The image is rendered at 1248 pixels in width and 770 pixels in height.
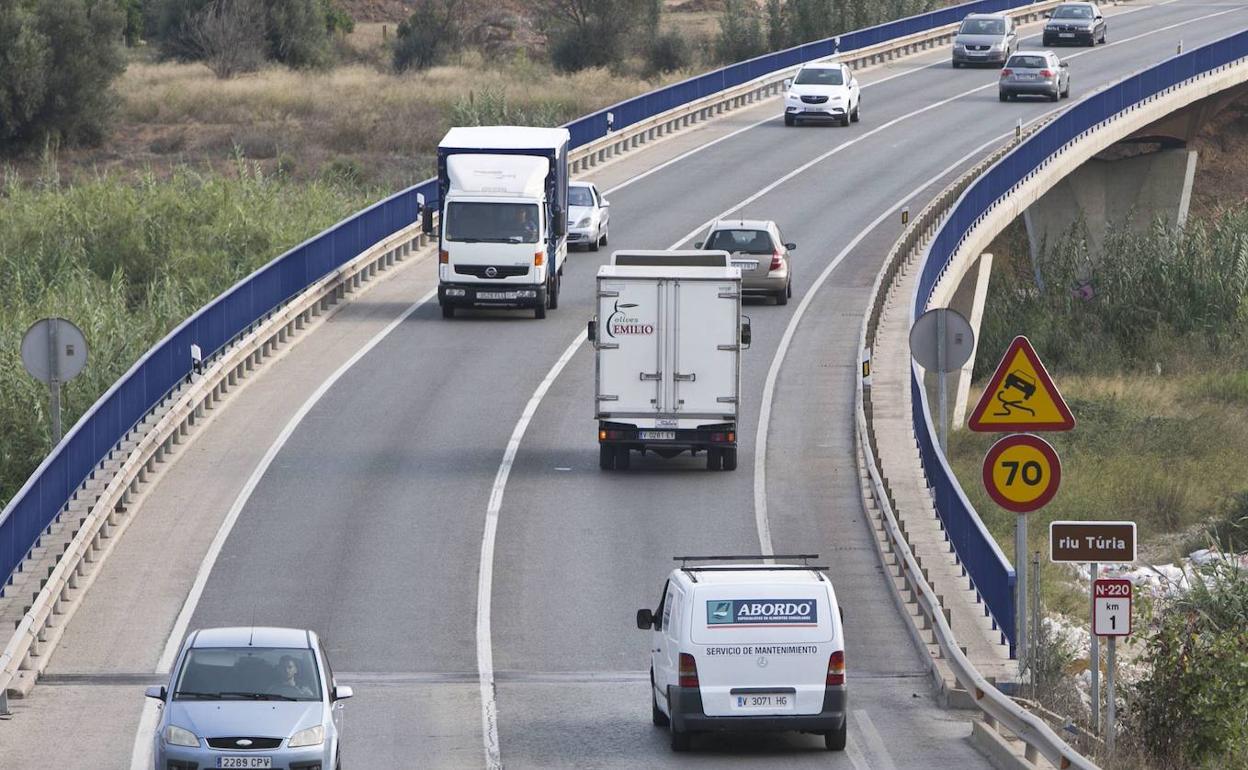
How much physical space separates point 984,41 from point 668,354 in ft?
154

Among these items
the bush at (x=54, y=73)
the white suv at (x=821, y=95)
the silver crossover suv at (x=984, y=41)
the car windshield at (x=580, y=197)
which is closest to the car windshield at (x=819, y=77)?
the white suv at (x=821, y=95)

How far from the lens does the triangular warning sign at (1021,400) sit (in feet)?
55.2

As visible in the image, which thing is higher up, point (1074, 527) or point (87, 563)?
point (1074, 527)

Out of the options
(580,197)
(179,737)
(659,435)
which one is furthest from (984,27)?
(179,737)

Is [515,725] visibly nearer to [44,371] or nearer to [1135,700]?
[1135,700]

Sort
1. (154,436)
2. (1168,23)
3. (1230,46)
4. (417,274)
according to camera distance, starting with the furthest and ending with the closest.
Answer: (1168,23) < (1230,46) < (417,274) < (154,436)

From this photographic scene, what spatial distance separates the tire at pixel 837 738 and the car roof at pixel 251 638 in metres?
4.49

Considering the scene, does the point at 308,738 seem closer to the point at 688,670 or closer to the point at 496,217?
the point at 688,670

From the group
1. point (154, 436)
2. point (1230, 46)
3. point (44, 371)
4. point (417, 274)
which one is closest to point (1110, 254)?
point (1230, 46)

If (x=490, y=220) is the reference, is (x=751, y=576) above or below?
above

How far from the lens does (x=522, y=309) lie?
4016 cm

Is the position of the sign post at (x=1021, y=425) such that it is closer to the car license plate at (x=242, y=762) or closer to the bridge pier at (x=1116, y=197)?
the car license plate at (x=242, y=762)

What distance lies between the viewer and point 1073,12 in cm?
7656

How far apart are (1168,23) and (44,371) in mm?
65637
